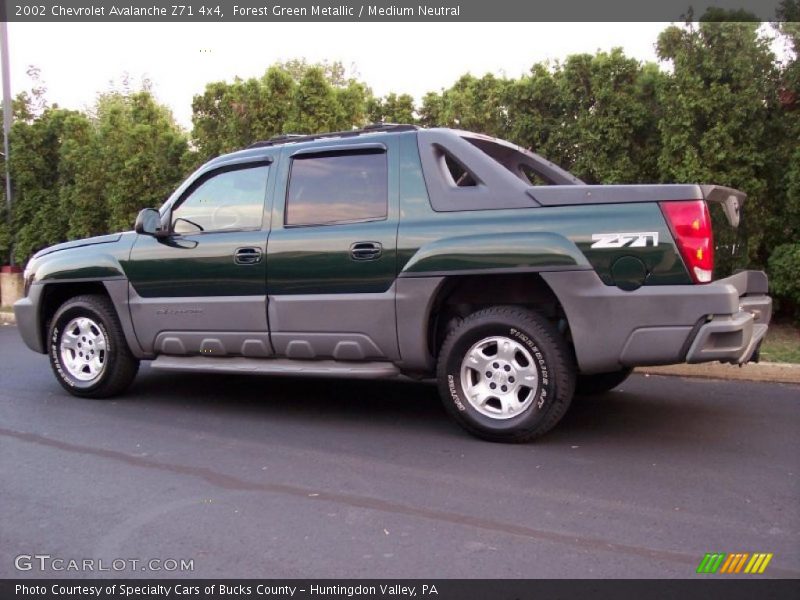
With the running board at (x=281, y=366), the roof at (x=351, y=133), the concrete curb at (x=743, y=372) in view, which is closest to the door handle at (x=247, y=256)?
the running board at (x=281, y=366)

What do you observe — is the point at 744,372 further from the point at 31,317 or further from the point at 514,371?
the point at 31,317

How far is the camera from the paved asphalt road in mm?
3146

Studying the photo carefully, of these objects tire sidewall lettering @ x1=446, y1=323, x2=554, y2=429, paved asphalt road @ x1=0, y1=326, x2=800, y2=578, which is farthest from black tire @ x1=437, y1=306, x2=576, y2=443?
paved asphalt road @ x1=0, y1=326, x2=800, y2=578

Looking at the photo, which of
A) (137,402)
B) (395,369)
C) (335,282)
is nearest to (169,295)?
(137,402)

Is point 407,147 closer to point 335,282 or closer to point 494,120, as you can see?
point 335,282

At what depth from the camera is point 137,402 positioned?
606 centimetres

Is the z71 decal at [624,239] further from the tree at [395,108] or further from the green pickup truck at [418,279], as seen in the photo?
the tree at [395,108]

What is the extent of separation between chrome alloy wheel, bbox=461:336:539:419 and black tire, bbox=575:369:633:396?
1.24m

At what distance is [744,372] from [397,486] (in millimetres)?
3893

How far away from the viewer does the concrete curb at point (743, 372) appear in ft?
20.4

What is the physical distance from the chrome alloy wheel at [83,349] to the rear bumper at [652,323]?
3805 millimetres

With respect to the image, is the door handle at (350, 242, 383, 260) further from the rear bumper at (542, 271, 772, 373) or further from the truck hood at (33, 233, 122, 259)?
the truck hood at (33, 233, 122, 259)

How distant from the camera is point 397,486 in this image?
395cm

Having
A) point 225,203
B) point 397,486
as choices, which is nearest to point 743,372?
point 397,486
